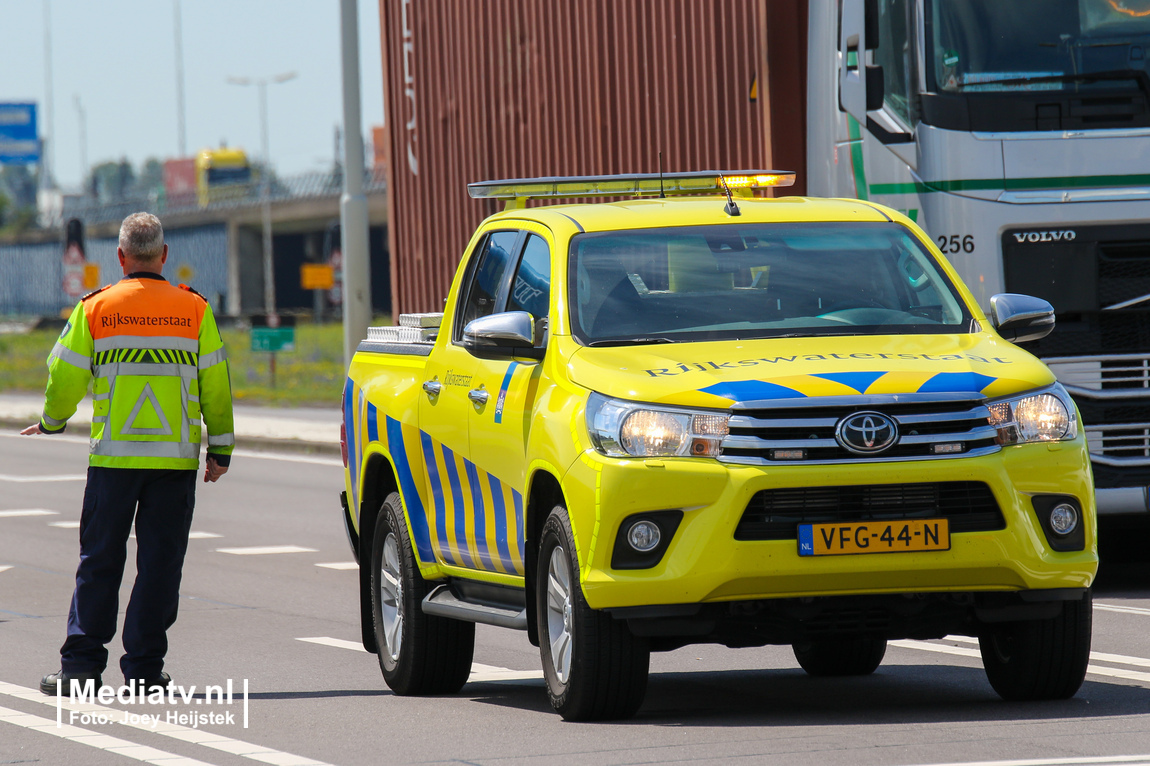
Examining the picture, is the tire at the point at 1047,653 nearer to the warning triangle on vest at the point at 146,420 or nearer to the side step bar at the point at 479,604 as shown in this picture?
the side step bar at the point at 479,604

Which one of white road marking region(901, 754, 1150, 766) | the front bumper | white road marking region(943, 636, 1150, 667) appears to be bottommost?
white road marking region(943, 636, 1150, 667)

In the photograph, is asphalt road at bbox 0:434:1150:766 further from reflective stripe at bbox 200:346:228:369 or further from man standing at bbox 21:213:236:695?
reflective stripe at bbox 200:346:228:369

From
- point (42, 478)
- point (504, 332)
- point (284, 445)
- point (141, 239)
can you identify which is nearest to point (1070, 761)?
point (504, 332)

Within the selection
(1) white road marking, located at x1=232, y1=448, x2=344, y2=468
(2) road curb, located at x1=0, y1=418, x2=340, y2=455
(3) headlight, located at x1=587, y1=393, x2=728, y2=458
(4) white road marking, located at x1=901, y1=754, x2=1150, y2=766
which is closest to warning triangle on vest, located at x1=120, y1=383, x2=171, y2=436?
(3) headlight, located at x1=587, y1=393, x2=728, y2=458

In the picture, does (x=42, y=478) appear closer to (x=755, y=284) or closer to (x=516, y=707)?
(x=516, y=707)

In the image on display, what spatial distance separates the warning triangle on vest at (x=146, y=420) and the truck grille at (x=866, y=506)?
247cm

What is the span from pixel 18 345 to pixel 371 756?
63.0m

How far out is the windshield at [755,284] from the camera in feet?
24.3

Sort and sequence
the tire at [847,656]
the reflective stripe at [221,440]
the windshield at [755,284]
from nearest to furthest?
the windshield at [755,284], the reflective stripe at [221,440], the tire at [847,656]

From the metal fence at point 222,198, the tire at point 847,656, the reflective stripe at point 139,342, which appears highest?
the metal fence at point 222,198

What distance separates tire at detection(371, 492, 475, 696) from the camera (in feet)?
26.5

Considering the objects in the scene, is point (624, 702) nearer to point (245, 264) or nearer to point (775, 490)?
point (775, 490)

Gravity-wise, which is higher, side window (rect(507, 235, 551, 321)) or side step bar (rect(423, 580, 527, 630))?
side window (rect(507, 235, 551, 321))

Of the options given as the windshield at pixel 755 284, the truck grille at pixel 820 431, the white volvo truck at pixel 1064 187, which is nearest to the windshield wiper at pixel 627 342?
the windshield at pixel 755 284
